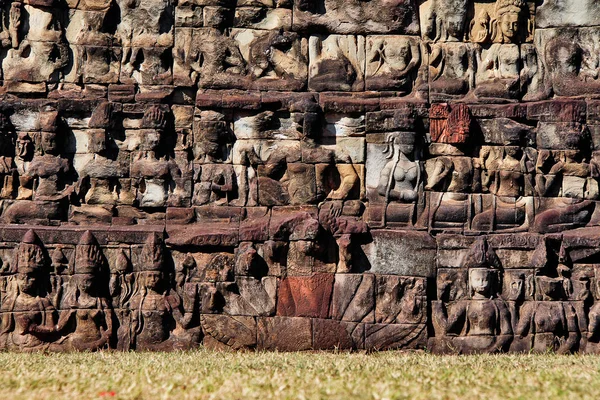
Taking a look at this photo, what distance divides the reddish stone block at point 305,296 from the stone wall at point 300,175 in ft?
0.07

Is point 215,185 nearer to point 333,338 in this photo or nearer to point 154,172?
point 154,172

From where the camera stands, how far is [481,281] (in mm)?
13844

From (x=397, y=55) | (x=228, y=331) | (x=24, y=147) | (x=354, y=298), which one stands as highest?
(x=397, y=55)

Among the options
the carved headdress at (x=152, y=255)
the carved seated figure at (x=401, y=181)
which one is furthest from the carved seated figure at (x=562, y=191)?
the carved headdress at (x=152, y=255)

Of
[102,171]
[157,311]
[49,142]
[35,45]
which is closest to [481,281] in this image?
[157,311]

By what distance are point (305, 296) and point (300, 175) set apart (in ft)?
5.87

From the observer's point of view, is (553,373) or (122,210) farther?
(122,210)

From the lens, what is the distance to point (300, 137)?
14.7 meters

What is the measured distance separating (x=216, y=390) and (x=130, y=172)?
522 cm

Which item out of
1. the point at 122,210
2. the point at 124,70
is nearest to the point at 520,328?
the point at 122,210

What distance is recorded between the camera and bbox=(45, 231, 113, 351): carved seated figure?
13.9m

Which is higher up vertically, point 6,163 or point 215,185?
point 6,163

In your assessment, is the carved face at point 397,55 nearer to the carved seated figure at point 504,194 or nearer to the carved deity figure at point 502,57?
the carved deity figure at point 502,57

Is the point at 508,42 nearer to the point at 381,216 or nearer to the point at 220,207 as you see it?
the point at 381,216
